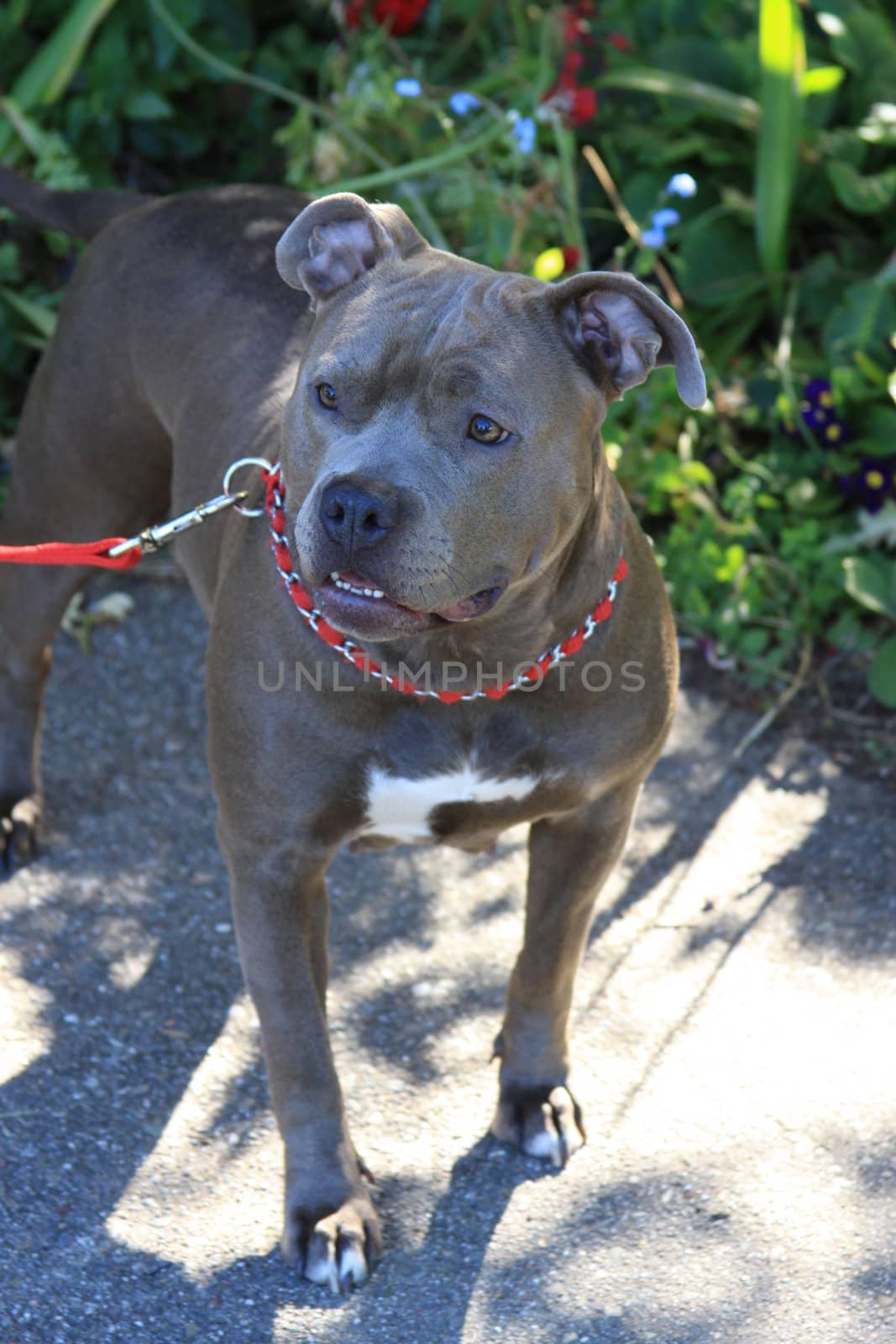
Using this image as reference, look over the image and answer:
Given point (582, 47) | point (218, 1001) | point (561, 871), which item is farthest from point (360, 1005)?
Result: point (582, 47)

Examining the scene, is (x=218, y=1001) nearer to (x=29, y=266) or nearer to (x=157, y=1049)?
(x=157, y=1049)

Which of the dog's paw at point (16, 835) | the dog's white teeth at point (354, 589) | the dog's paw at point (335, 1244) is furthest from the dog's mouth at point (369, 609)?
the dog's paw at point (16, 835)

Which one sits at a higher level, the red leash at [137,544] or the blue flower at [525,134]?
the blue flower at [525,134]

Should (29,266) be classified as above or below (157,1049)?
above

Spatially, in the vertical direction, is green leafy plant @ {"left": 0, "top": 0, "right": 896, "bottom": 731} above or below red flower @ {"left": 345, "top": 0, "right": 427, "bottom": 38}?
below

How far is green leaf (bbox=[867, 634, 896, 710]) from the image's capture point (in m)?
4.58

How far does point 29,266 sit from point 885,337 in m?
2.82

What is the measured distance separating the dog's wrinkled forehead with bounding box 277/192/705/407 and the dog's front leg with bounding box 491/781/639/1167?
2.87 feet

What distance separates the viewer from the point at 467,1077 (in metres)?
3.61

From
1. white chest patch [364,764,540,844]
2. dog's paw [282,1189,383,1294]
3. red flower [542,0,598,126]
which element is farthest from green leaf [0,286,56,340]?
dog's paw [282,1189,383,1294]

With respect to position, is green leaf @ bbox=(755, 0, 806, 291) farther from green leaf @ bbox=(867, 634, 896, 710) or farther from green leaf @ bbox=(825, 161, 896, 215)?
green leaf @ bbox=(867, 634, 896, 710)

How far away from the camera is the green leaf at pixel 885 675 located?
458 centimetres

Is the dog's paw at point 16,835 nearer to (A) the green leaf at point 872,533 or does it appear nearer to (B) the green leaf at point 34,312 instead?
(B) the green leaf at point 34,312

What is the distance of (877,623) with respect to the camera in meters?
4.93
